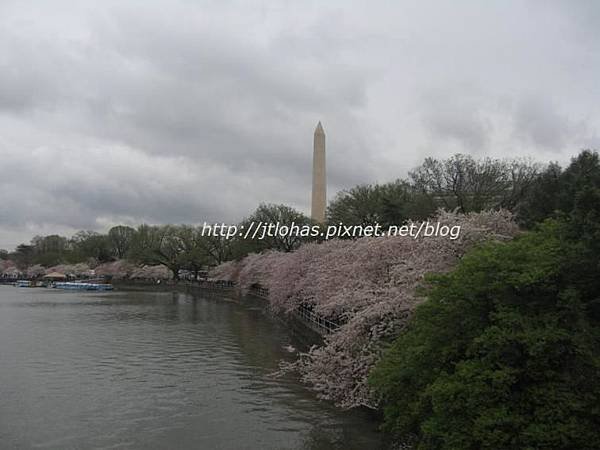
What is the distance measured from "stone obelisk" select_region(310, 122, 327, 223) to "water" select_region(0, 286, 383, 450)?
3043cm

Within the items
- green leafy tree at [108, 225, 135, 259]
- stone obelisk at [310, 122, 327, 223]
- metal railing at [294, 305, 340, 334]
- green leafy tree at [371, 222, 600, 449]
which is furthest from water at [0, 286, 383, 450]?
green leafy tree at [108, 225, 135, 259]

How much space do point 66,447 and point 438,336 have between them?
767cm

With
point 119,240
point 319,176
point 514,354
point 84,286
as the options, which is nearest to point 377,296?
point 514,354

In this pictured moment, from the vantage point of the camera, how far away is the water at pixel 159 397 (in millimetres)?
11508

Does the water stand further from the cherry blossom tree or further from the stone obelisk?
the stone obelisk

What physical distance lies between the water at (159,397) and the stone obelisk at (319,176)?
3043 cm

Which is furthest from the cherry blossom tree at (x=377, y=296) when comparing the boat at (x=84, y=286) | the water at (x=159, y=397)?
the boat at (x=84, y=286)

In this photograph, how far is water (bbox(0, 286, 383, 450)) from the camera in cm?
1151

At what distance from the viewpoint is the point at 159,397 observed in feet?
49.3

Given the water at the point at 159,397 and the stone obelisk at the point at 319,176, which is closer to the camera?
the water at the point at 159,397

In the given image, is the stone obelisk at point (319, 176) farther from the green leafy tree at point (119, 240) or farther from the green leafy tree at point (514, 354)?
the green leafy tree at point (119, 240)

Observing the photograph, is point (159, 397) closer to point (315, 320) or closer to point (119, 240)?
point (315, 320)

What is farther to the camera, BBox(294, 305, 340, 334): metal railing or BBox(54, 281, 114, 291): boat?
BBox(54, 281, 114, 291): boat

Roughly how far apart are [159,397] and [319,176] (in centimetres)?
4474
